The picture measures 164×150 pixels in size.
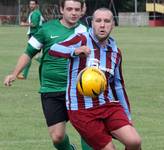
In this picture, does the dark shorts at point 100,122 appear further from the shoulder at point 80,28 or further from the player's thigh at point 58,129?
the shoulder at point 80,28

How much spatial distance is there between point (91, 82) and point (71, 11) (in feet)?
4.66

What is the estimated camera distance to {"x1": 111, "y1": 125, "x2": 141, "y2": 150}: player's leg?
6520 mm

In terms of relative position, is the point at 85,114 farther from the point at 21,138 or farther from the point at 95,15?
the point at 21,138

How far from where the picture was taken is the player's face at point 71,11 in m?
7.70

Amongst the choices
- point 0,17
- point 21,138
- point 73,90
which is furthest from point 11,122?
point 0,17

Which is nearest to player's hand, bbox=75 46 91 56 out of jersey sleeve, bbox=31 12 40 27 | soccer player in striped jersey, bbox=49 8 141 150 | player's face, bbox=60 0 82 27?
soccer player in striped jersey, bbox=49 8 141 150

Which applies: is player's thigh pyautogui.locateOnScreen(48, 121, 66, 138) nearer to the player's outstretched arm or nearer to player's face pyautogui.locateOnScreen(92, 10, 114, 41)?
the player's outstretched arm

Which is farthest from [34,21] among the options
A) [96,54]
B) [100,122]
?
[100,122]

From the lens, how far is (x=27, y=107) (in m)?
12.7

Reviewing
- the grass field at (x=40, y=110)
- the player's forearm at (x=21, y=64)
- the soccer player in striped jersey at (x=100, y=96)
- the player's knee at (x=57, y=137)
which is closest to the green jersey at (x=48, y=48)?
the player's forearm at (x=21, y=64)

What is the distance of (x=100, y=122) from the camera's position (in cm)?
668

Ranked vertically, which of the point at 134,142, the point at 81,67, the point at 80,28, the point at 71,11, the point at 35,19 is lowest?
the point at 134,142

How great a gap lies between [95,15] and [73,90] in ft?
2.53

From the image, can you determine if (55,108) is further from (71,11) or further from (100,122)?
(100,122)
